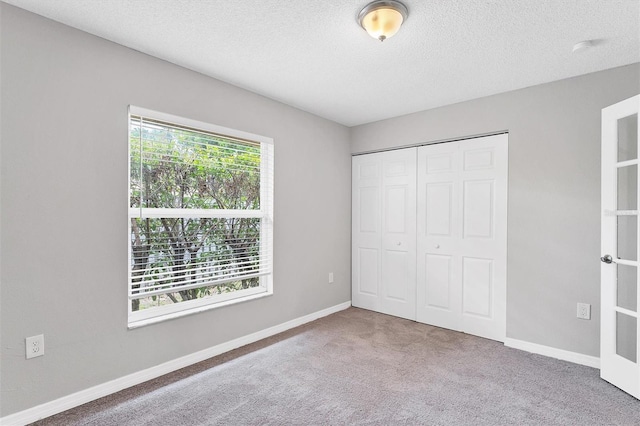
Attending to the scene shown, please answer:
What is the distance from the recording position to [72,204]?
2.11 m

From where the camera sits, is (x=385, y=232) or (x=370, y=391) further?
(x=385, y=232)

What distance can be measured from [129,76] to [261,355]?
Result: 8.03ft

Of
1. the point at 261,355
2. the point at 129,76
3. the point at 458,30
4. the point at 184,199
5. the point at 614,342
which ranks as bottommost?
the point at 261,355

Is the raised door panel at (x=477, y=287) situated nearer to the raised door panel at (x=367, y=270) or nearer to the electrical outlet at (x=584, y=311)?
the electrical outlet at (x=584, y=311)

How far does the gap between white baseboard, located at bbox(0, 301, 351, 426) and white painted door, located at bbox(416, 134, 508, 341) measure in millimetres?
1749

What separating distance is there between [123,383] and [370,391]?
1738mm

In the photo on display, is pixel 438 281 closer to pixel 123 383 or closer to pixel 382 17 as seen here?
pixel 382 17

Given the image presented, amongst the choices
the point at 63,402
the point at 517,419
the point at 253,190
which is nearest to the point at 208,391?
the point at 63,402

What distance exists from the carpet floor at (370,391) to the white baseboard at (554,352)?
0.08 metres

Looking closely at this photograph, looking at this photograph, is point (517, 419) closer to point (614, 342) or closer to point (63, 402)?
point (614, 342)

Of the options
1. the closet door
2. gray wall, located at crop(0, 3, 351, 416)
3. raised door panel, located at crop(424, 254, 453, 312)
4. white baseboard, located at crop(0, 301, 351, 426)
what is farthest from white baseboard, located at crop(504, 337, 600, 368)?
gray wall, located at crop(0, 3, 351, 416)

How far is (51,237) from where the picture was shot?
2018 mm

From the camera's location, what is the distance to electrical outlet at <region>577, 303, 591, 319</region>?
8.87 feet

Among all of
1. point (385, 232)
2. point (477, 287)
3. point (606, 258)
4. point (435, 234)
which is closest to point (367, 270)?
point (385, 232)
